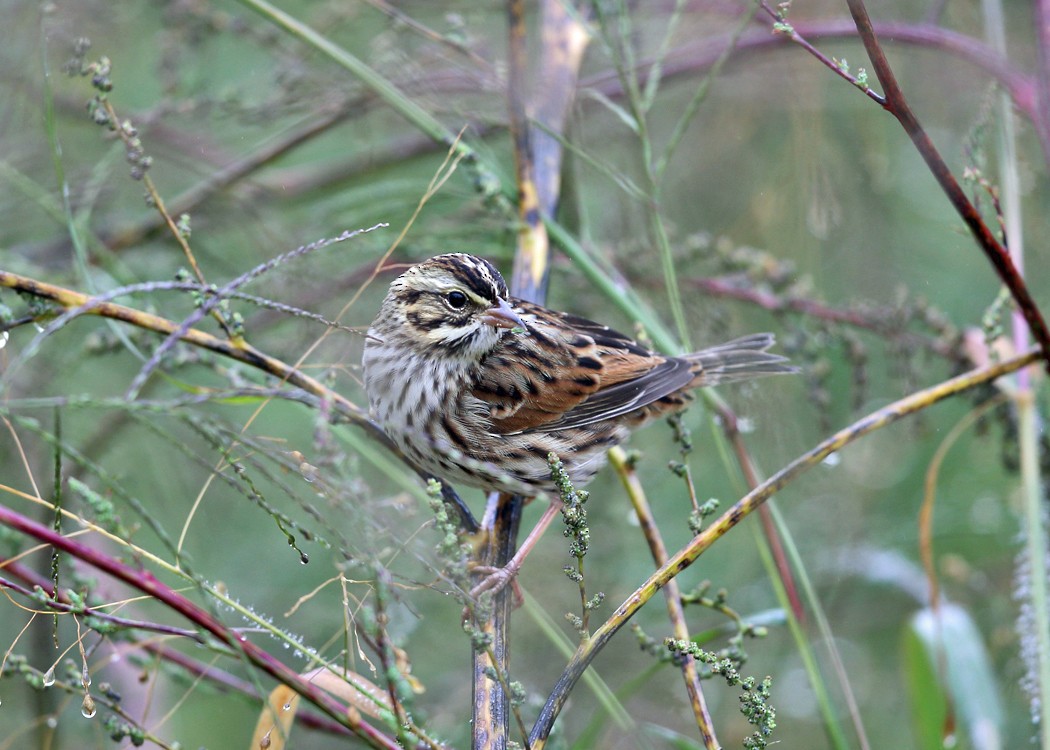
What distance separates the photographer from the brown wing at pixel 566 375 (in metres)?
3.75

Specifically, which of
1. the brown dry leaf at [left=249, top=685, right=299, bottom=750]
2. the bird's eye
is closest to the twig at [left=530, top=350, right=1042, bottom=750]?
the brown dry leaf at [left=249, top=685, right=299, bottom=750]

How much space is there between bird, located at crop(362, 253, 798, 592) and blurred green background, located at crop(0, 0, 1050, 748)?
0.71ft

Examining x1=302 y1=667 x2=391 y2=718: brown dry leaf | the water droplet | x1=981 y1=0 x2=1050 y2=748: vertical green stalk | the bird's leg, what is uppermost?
x1=981 y1=0 x2=1050 y2=748: vertical green stalk

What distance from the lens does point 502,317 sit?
3.39 meters

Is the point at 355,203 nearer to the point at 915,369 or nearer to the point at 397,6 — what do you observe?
the point at 397,6

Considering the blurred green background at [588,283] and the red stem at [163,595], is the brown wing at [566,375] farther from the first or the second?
the red stem at [163,595]

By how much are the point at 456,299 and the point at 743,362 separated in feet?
4.32

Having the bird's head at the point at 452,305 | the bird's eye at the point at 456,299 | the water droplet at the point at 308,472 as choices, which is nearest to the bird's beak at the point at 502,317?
the bird's head at the point at 452,305

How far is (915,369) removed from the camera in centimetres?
431

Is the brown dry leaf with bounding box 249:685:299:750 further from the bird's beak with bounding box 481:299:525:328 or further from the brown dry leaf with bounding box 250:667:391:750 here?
the bird's beak with bounding box 481:299:525:328

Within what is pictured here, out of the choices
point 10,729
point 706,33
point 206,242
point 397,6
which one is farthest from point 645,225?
point 10,729

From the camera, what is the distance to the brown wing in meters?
3.75

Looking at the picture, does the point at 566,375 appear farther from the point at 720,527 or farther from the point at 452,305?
the point at 720,527

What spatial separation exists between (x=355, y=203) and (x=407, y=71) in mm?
602
